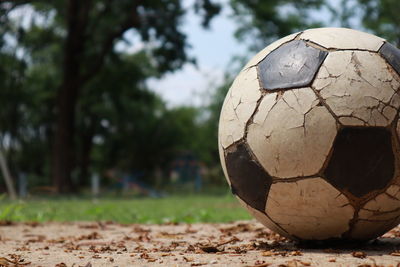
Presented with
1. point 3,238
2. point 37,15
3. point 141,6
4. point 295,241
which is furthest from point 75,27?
point 295,241

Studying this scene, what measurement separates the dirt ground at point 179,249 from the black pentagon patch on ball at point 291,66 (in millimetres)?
1071

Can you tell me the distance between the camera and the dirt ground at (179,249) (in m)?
3.06

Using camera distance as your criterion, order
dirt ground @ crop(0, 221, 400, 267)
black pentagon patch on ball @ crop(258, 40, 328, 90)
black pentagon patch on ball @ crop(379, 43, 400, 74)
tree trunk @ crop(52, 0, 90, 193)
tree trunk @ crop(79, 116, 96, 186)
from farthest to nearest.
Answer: tree trunk @ crop(79, 116, 96, 186) < tree trunk @ crop(52, 0, 90, 193) < black pentagon patch on ball @ crop(379, 43, 400, 74) < black pentagon patch on ball @ crop(258, 40, 328, 90) < dirt ground @ crop(0, 221, 400, 267)

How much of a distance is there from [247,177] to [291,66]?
774mm

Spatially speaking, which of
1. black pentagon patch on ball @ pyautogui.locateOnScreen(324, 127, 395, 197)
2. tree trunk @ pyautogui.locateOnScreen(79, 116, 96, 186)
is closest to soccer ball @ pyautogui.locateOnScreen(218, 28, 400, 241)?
black pentagon patch on ball @ pyautogui.locateOnScreen(324, 127, 395, 197)

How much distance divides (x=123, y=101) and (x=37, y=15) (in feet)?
30.6

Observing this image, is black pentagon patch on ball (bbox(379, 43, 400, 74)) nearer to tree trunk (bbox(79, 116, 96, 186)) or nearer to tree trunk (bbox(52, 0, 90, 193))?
tree trunk (bbox(52, 0, 90, 193))

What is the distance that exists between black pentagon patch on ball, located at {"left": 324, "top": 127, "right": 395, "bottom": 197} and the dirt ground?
1.44 feet

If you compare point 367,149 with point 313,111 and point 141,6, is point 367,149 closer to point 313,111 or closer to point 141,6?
point 313,111

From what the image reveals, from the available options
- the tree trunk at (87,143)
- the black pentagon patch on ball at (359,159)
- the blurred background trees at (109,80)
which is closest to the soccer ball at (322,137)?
the black pentagon patch on ball at (359,159)

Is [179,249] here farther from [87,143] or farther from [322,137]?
[87,143]

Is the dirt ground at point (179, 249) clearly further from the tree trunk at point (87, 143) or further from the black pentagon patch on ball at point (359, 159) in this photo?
the tree trunk at point (87, 143)

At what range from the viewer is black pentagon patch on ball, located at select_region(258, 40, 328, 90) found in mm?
3309

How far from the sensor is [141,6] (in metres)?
19.5
